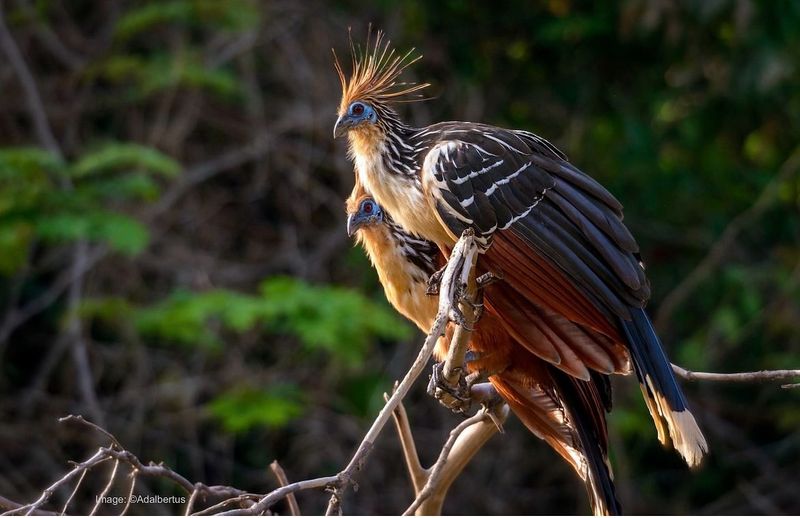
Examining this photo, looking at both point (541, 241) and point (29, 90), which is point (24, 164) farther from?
point (541, 241)

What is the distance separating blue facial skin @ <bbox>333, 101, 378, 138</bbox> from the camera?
3.64 meters

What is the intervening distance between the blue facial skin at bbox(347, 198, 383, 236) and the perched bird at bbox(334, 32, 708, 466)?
49cm

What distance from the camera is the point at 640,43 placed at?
24.9 ft

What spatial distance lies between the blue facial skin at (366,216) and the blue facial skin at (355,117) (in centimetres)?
45

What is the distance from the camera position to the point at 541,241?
132 inches

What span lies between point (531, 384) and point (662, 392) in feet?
1.83

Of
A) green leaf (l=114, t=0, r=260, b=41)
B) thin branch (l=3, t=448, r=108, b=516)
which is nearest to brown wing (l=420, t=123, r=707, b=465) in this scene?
thin branch (l=3, t=448, r=108, b=516)

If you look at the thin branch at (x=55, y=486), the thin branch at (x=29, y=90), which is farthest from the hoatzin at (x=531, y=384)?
the thin branch at (x=29, y=90)

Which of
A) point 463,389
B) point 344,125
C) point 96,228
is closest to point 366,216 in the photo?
point 344,125

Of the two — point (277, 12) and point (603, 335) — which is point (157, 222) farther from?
point (603, 335)

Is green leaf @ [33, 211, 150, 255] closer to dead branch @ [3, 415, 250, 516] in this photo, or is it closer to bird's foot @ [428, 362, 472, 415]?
bird's foot @ [428, 362, 472, 415]

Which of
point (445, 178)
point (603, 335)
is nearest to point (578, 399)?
point (603, 335)

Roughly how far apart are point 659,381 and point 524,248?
20.5 inches

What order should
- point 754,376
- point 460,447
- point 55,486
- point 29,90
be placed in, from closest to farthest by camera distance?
1. point 55,486
2. point 754,376
3. point 460,447
4. point 29,90
